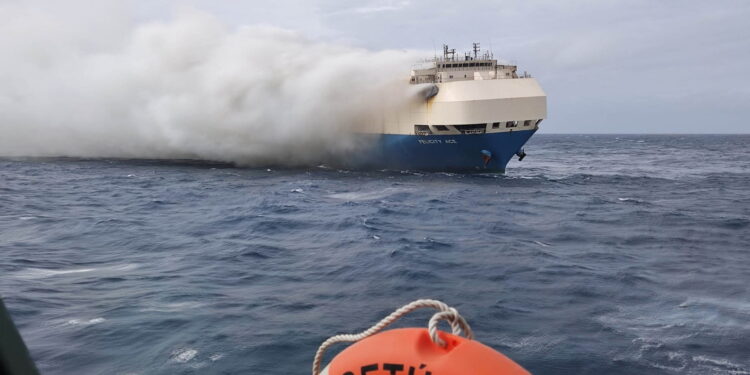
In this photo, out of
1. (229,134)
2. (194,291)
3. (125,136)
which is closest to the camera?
(194,291)

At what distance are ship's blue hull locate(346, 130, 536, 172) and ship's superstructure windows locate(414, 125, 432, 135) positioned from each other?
30 centimetres

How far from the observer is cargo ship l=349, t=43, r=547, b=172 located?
3928 centimetres

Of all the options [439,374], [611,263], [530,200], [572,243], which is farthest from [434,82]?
[439,374]

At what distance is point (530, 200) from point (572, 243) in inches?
421

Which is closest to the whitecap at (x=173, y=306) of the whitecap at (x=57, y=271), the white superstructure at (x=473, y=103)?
the whitecap at (x=57, y=271)

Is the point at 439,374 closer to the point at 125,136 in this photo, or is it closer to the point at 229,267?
the point at 229,267

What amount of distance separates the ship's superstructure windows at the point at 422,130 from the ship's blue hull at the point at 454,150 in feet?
1.00

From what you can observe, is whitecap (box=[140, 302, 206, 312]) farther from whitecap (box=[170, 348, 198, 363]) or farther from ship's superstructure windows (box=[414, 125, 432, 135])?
ship's superstructure windows (box=[414, 125, 432, 135])

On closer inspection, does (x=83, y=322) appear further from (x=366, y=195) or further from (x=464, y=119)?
(x=464, y=119)

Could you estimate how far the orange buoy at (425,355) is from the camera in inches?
133

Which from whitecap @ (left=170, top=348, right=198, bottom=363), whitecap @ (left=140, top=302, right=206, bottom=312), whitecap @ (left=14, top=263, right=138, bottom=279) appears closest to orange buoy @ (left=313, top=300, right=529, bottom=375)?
whitecap @ (left=170, top=348, right=198, bottom=363)

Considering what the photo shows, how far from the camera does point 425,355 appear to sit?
139 inches

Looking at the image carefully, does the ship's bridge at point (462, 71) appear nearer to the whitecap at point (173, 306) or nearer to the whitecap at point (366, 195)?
the whitecap at point (366, 195)

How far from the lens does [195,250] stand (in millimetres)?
16500
